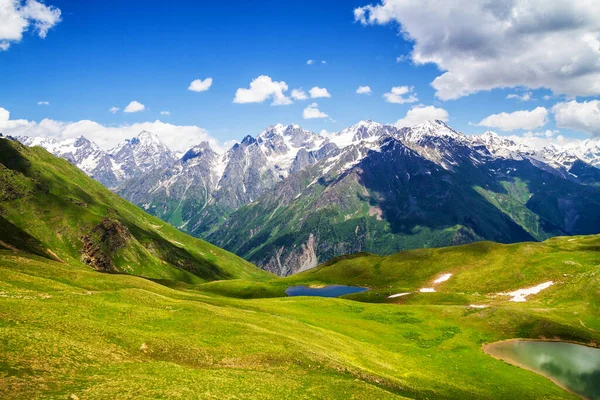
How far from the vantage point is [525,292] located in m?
117

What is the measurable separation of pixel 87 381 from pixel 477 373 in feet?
183

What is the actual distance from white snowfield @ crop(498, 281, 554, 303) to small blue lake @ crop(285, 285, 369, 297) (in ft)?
188

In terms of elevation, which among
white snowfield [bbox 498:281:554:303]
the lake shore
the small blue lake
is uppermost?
white snowfield [bbox 498:281:554:303]

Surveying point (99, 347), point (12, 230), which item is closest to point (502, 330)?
point (99, 347)

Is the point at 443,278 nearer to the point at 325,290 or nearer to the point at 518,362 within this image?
the point at 325,290

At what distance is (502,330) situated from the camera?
82188 mm

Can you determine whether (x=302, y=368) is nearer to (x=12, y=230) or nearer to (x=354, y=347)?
(x=354, y=347)

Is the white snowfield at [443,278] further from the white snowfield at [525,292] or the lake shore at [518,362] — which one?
the lake shore at [518,362]

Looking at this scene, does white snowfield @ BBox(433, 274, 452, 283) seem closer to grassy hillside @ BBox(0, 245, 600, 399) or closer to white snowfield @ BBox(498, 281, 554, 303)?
white snowfield @ BBox(498, 281, 554, 303)

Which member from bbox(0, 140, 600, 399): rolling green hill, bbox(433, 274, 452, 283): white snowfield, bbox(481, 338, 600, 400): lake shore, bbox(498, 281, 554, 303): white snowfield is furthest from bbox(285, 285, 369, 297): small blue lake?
bbox(481, 338, 600, 400): lake shore

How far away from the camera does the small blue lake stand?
503 ft

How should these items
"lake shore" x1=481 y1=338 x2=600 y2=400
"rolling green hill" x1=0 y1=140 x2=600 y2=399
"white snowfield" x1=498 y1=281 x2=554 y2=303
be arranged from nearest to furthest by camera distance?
"rolling green hill" x1=0 y1=140 x2=600 y2=399, "lake shore" x1=481 y1=338 x2=600 y2=400, "white snowfield" x1=498 y1=281 x2=554 y2=303

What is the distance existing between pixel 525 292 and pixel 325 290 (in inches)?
3018

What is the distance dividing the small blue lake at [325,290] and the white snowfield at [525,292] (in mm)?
57425
